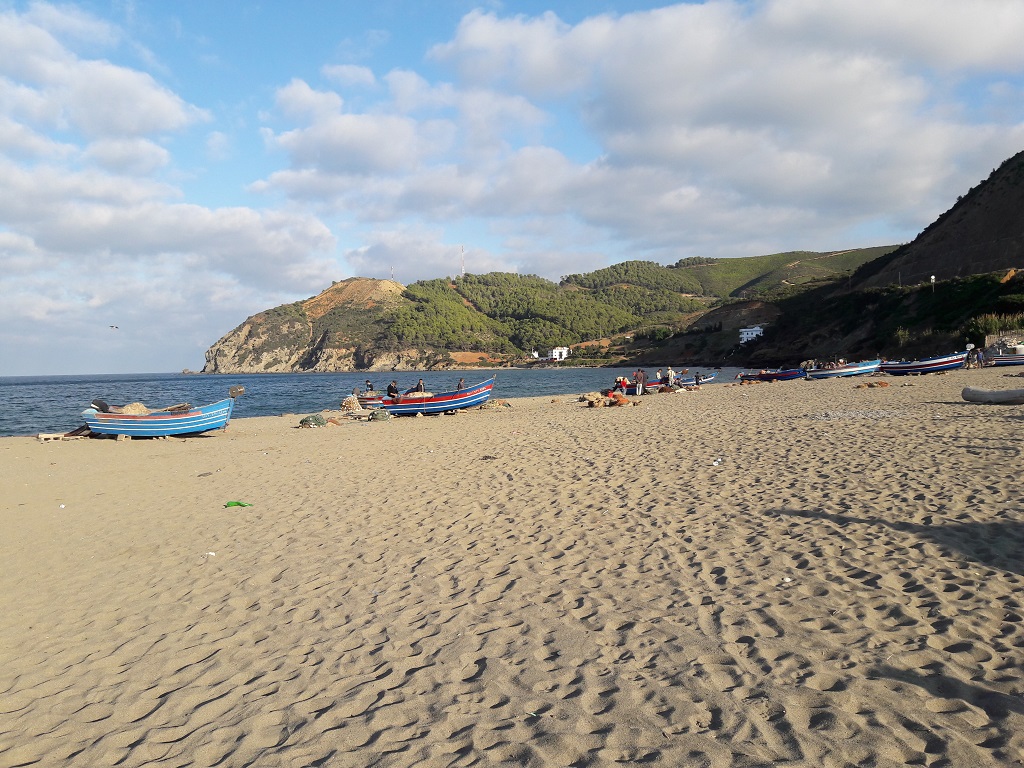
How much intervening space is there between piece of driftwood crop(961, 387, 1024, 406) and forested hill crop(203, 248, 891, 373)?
121072 millimetres

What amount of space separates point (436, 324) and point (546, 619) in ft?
533

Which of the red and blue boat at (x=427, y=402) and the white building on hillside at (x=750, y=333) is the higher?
the white building on hillside at (x=750, y=333)

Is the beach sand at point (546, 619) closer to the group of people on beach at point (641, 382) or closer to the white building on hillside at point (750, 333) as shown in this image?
the group of people on beach at point (641, 382)

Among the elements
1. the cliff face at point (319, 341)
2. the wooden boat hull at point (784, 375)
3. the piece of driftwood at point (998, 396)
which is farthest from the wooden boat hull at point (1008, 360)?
the cliff face at point (319, 341)

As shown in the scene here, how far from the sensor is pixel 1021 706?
3.11 meters

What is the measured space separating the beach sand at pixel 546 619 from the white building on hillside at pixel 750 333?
7823 cm

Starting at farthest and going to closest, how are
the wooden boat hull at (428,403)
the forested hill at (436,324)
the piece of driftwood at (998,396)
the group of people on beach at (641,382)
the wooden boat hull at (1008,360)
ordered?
1. the forested hill at (436,324)
2. the wooden boat hull at (1008,360)
3. the group of people on beach at (641,382)
4. the wooden boat hull at (428,403)
5. the piece of driftwood at (998,396)

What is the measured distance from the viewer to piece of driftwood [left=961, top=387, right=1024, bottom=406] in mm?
13805

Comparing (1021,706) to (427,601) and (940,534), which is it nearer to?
(940,534)

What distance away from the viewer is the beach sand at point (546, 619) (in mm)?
3252

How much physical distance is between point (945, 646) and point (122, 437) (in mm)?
24487

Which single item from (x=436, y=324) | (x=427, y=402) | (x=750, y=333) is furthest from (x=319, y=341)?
(x=427, y=402)

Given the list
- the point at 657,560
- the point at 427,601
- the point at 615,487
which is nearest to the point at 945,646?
the point at 657,560

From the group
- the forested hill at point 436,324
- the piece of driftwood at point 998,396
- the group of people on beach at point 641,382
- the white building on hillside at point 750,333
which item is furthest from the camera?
the forested hill at point 436,324
